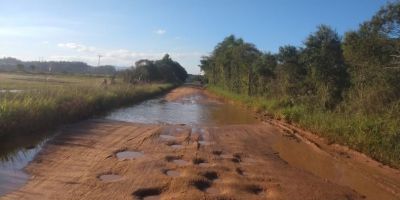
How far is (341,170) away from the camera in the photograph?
11016 mm

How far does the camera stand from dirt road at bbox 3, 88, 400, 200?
739cm

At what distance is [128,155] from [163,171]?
1.96 m

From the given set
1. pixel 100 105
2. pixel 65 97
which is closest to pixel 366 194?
pixel 65 97

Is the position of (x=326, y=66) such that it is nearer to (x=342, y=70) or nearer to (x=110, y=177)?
(x=342, y=70)

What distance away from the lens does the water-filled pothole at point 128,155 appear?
33.8ft

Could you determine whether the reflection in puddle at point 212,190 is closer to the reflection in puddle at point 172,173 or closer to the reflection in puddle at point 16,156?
the reflection in puddle at point 172,173

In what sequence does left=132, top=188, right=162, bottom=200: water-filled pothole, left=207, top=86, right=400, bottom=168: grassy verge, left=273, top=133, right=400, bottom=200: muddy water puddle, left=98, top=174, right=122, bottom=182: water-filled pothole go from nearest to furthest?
left=132, top=188, right=162, bottom=200: water-filled pothole
left=98, top=174, right=122, bottom=182: water-filled pothole
left=273, top=133, right=400, bottom=200: muddy water puddle
left=207, top=86, right=400, bottom=168: grassy verge

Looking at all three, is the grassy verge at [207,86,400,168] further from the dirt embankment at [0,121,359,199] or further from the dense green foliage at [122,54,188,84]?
the dense green foliage at [122,54,188,84]

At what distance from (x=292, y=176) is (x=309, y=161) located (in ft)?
8.81

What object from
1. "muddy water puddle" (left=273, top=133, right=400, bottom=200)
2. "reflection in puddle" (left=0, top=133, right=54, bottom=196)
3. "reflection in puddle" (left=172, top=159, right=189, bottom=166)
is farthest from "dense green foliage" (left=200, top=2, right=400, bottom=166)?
"reflection in puddle" (left=0, top=133, right=54, bottom=196)

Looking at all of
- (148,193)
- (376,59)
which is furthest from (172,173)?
(376,59)

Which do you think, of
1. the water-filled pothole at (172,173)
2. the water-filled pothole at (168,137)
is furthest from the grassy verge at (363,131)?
the water-filled pothole at (172,173)

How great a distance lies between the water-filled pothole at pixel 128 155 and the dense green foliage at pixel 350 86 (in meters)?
6.33

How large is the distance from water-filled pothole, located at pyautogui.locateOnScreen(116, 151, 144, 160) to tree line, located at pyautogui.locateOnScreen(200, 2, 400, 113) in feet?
25.6
